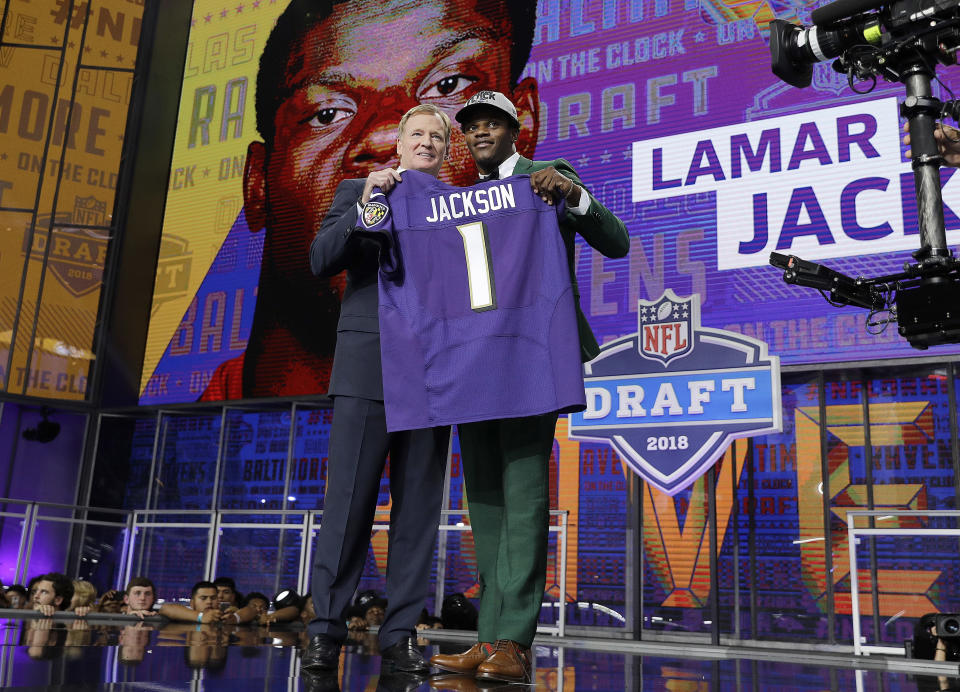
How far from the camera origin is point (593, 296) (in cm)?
748

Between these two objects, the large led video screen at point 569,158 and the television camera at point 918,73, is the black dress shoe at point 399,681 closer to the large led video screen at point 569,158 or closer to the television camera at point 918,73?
the television camera at point 918,73

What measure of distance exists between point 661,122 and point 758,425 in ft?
12.7

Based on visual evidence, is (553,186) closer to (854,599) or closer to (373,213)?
(373,213)

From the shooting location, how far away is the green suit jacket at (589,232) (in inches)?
79.3

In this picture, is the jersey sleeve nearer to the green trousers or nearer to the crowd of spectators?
the green trousers

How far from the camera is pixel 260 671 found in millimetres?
1739

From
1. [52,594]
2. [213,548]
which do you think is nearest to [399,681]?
[52,594]

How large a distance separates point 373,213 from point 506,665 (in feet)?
3.56

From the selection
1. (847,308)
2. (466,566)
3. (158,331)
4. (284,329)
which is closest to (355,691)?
(847,308)

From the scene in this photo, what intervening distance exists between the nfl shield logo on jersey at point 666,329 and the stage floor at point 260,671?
2.25 meters

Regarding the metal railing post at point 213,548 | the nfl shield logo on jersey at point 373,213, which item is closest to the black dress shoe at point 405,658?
the nfl shield logo on jersey at point 373,213

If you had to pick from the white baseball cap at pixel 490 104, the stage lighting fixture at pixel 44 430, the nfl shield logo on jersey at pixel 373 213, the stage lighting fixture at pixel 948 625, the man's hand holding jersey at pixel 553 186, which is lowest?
the stage lighting fixture at pixel 948 625

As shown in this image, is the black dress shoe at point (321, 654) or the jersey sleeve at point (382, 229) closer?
the black dress shoe at point (321, 654)

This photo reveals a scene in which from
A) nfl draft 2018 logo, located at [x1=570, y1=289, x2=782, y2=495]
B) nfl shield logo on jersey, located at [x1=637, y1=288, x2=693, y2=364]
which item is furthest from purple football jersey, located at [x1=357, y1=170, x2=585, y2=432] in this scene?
nfl shield logo on jersey, located at [x1=637, y1=288, x2=693, y2=364]
